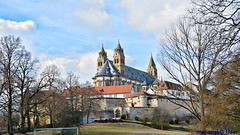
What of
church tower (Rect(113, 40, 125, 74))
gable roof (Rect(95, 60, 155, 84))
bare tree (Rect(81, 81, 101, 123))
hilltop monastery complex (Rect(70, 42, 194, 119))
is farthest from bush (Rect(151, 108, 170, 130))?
church tower (Rect(113, 40, 125, 74))

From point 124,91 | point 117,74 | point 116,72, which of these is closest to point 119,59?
point 116,72

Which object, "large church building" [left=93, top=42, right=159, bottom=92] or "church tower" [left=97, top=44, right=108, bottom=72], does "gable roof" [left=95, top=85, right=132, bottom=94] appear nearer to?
"large church building" [left=93, top=42, right=159, bottom=92]

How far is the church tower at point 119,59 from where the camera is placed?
121750mm

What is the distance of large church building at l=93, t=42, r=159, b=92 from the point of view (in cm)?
10986

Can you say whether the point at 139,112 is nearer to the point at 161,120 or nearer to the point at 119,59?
the point at 161,120

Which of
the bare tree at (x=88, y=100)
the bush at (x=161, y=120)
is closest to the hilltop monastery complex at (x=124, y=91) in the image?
the bush at (x=161, y=120)

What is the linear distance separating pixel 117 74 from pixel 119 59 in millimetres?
14339

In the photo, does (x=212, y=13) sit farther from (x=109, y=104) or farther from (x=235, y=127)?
(x=109, y=104)

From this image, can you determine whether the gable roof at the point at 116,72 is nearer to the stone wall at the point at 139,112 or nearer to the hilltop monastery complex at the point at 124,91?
the hilltop monastery complex at the point at 124,91

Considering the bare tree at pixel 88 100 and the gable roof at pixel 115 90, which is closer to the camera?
the bare tree at pixel 88 100

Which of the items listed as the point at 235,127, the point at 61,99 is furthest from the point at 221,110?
the point at 61,99

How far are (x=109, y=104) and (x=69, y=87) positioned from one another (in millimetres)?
25744

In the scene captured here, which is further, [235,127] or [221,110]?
[235,127]

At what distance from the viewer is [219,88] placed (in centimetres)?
1405
